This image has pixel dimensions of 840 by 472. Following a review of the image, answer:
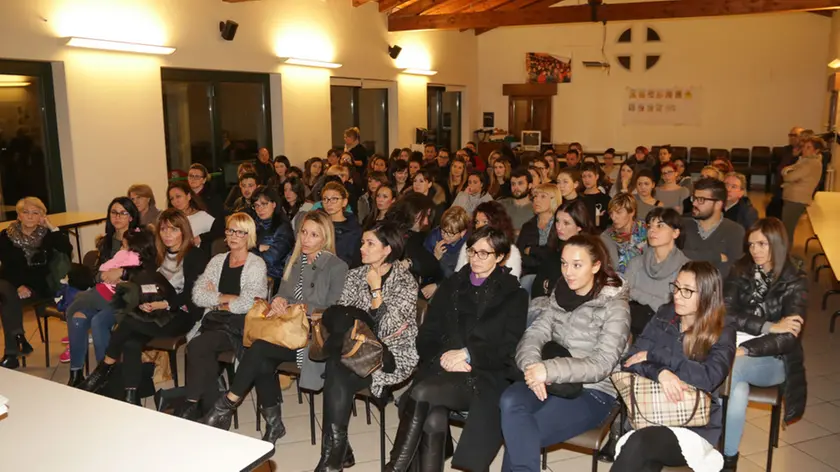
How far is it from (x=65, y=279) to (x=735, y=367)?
4481mm

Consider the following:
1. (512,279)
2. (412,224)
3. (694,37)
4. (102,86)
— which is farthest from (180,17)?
(694,37)

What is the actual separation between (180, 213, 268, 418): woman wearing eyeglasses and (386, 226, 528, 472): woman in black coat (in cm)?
116

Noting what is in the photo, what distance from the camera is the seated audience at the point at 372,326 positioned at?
3479 mm

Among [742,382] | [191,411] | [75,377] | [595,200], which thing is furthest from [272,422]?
[595,200]

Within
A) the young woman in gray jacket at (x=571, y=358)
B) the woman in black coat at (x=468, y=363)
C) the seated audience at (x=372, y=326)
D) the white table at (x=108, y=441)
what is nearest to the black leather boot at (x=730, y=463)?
the young woman in gray jacket at (x=571, y=358)

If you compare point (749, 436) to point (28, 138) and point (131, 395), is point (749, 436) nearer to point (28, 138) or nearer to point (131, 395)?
point (131, 395)

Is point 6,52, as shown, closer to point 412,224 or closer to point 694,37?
point 412,224

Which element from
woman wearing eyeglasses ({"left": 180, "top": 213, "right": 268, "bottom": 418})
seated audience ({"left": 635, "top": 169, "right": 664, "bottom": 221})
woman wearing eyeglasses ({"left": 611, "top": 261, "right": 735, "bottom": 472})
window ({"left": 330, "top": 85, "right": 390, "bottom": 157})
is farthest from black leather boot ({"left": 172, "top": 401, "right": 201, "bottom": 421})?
window ({"left": 330, "top": 85, "right": 390, "bottom": 157})

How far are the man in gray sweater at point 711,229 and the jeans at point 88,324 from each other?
400cm

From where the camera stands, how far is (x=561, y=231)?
444cm

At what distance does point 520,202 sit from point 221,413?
340cm

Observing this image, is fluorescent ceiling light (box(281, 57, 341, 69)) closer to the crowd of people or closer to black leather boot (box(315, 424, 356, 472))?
the crowd of people

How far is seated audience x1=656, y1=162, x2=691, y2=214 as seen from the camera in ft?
22.7

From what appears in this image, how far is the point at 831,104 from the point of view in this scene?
43.3 feet
